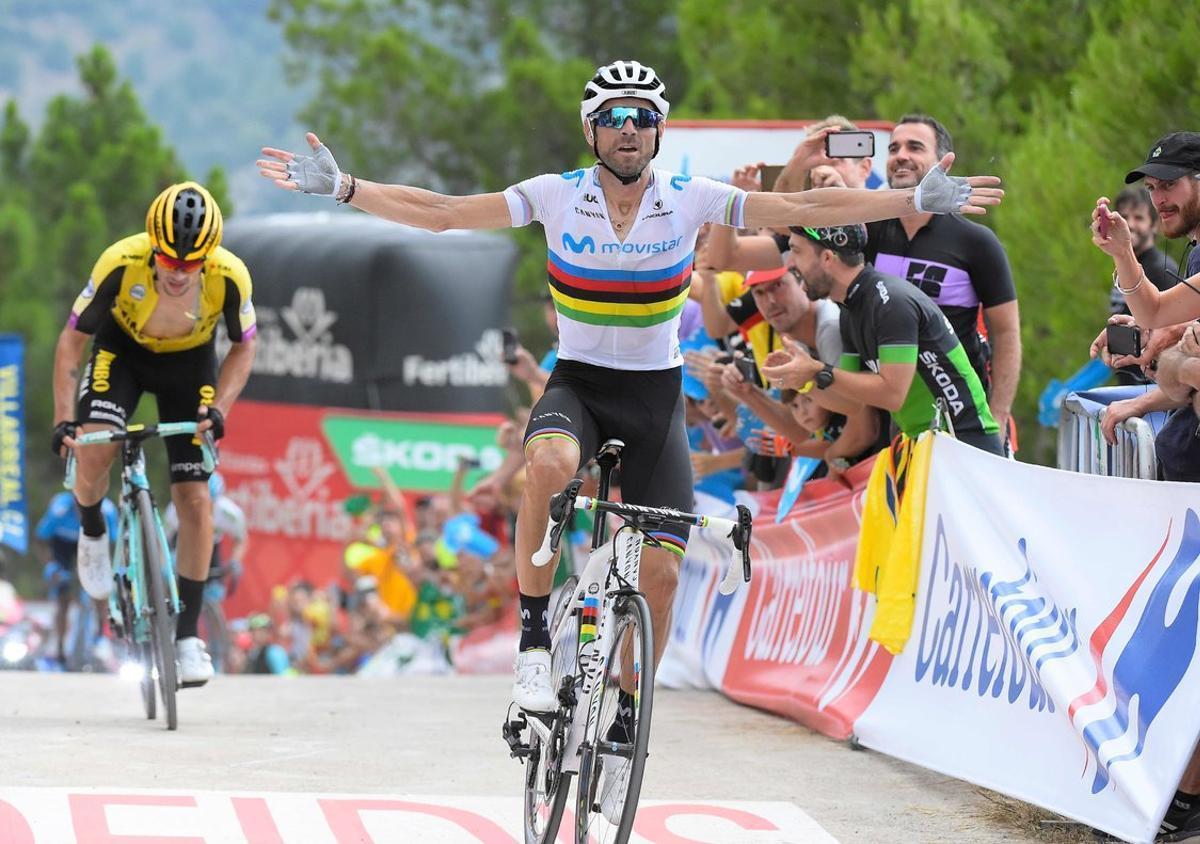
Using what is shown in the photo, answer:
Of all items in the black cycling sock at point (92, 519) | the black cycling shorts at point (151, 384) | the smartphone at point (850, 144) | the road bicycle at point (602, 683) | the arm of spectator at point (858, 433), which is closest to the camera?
the road bicycle at point (602, 683)

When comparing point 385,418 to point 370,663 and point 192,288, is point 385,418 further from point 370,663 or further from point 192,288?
point 192,288

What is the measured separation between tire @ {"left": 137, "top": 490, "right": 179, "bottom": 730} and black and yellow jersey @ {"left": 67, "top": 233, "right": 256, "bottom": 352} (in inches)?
31.2

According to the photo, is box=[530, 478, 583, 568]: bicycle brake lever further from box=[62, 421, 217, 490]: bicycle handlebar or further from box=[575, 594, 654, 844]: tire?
box=[62, 421, 217, 490]: bicycle handlebar

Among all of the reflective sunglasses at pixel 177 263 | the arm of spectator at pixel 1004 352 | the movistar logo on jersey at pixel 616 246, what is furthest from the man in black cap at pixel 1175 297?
the reflective sunglasses at pixel 177 263

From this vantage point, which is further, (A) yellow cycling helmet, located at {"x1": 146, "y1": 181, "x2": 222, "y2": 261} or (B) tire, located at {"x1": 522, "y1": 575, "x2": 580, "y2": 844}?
(A) yellow cycling helmet, located at {"x1": 146, "y1": 181, "x2": 222, "y2": 261}

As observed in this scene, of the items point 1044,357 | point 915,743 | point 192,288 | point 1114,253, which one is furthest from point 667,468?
point 1044,357

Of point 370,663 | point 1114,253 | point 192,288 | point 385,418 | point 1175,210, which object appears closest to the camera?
point 1114,253

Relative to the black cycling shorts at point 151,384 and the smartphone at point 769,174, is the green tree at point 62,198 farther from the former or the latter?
the smartphone at point 769,174

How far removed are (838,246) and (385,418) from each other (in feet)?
79.6

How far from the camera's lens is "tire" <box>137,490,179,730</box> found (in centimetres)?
869

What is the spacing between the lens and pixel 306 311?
1293 inches

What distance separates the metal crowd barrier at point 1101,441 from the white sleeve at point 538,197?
2.23 m

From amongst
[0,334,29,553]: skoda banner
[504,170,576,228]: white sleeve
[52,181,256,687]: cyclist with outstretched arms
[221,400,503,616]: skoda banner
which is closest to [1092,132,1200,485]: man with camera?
[504,170,576,228]: white sleeve

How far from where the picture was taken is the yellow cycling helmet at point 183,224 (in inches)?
331
